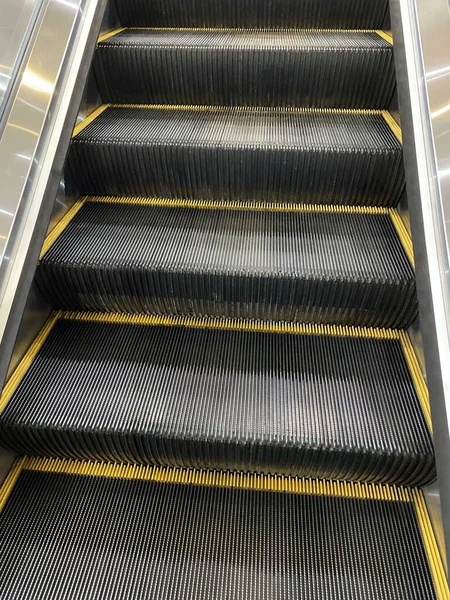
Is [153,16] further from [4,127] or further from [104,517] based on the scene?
[104,517]

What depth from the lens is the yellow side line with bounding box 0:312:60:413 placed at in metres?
1.69

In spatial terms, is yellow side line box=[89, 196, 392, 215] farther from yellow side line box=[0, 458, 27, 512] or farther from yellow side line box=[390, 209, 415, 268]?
yellow side line box=[0, 458, 27, 512]

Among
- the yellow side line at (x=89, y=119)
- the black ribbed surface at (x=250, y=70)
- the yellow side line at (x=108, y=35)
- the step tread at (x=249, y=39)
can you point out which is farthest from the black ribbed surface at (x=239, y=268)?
the yellow side line at (x=108, y=35)

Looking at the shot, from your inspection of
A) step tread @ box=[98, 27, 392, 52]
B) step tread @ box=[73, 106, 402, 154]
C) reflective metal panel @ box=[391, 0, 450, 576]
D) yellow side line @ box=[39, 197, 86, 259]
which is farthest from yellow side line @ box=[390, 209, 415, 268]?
yellow side line @ box=[39, 197, 86, 259]

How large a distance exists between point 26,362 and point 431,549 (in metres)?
1.63

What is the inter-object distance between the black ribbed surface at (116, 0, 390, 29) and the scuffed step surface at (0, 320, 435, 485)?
5.99ft

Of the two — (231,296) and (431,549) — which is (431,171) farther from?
(431,549)

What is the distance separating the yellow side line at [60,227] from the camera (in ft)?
6.35

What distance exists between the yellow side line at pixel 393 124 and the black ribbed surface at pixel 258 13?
0.56 metres

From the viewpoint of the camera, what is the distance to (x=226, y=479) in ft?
5.89

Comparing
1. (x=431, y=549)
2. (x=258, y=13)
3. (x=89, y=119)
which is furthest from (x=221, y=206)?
(x=431, y=549)

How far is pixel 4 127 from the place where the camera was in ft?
5.71

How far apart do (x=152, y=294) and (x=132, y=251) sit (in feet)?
0.67

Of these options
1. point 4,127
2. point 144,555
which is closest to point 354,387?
point 144,555
